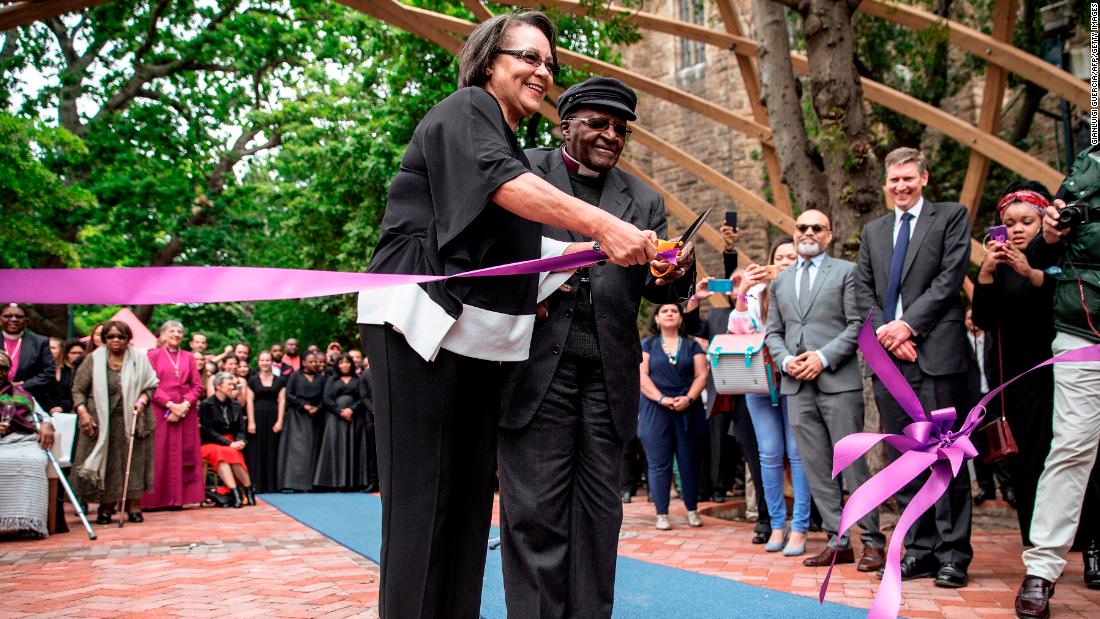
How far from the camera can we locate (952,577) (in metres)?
5.04

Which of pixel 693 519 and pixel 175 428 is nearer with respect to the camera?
pixel 693 519

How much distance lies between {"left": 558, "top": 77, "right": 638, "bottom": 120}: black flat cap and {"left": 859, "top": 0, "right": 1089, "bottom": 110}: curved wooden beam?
27.7ft

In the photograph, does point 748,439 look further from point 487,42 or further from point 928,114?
point 928,114

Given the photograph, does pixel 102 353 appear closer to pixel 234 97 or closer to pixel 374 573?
pixel 374 573

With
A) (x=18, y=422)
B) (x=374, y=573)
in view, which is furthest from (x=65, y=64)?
(x=374, y=573)

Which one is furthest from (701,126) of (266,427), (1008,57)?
(266,427)

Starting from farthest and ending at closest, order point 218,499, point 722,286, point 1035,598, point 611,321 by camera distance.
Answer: point 218,499 < point 722,286 < point 1035,598 < point 611,321

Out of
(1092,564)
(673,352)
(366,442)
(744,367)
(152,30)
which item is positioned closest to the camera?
(1092,564)

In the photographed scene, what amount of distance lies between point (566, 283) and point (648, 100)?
2712 centimetres

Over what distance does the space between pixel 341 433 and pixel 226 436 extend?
1980mm

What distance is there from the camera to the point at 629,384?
334 centimetres

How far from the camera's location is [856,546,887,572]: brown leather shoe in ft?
18.2

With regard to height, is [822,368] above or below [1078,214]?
below

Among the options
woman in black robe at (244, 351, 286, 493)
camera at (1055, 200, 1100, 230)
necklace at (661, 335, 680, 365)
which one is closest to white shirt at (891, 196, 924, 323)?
camera at (1055, 200, 1100, 230)
